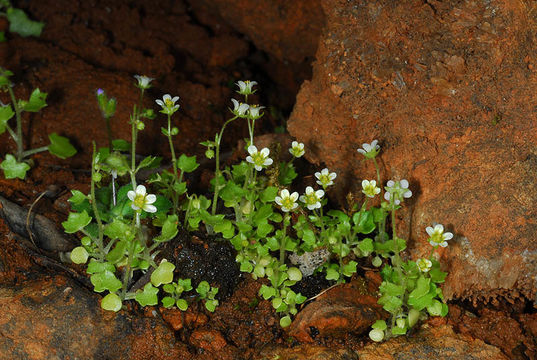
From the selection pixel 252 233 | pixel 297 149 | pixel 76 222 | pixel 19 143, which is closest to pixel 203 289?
pixel 252 233

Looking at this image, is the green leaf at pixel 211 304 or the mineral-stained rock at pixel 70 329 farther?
the green leaf at pixel 211 304

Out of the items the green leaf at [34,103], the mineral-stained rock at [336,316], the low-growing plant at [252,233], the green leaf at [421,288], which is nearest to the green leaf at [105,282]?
the low-growing plant at [252,233]

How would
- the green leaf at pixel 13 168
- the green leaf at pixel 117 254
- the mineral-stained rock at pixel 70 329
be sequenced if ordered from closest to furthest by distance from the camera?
the mineral-stained rock at pixel 70 329 → the green leaf at pixel 117 254 → the green leaf at pixel 13 168

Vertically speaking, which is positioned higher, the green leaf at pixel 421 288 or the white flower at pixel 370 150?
the white flower at pixel 370 150

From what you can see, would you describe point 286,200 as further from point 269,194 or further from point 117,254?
point 117,254

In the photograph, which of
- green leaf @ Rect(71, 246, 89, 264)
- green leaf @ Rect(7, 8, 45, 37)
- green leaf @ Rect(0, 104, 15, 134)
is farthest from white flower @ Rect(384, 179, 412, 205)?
green leaf @ Rect(7, 8, 45, 37)

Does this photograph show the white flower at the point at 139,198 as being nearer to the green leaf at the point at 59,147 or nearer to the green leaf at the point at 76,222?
the green leaf at the point at 76,222
